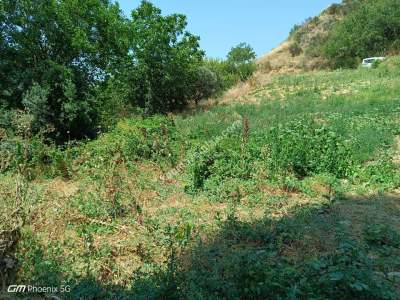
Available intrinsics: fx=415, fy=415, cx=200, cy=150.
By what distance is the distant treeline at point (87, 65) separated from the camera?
553 inches

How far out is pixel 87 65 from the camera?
1631 cm

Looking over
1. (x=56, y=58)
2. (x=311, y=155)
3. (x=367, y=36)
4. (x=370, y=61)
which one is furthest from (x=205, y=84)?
(x=311, y=155)

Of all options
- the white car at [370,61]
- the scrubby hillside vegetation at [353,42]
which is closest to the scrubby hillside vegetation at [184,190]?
the white car at [370,61]

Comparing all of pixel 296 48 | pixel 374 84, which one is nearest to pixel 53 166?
pixel 374 84

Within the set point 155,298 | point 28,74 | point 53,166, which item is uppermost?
point 28,74

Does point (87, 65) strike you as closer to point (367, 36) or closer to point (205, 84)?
point (205, 84)

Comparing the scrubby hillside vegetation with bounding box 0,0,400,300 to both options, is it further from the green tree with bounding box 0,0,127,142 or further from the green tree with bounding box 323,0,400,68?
the green tree with bounding box 323,0,400,68

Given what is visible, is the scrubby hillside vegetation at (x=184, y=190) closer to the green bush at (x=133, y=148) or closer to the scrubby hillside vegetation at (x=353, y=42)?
the green bush at (x=133, y=148)

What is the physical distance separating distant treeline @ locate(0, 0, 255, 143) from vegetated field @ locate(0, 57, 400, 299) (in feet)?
12.5

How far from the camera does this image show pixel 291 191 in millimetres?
7000

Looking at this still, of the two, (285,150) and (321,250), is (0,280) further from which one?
(285,150)

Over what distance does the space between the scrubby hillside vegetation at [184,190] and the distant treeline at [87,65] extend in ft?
0.24

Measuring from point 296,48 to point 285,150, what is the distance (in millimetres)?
32031

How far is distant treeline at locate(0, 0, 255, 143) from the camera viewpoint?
14039 millimetres
